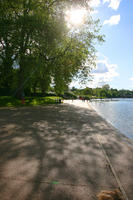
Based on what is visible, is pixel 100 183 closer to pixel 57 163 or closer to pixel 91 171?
pixel 91 171

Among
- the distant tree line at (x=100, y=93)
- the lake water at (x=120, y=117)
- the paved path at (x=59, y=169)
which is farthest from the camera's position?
the distant tree line at (x=100, y=93)

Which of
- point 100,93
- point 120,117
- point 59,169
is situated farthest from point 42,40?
point 100,93

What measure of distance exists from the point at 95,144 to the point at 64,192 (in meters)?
2.80

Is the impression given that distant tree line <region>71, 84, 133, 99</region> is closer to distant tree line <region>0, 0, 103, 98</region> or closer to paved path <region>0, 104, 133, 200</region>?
distant tree line <region>0, 0, 103, 98</region>

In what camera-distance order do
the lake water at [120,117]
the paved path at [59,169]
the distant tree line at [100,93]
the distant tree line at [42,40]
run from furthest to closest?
the distant tree line at [100,93]
the distant tree line at [42,40]
the lake water at [120,117]
the paved path at [59,169]

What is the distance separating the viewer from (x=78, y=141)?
17.6 ft

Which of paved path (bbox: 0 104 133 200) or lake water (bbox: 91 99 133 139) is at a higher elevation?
paved path (bbox: 0 104 133 200)

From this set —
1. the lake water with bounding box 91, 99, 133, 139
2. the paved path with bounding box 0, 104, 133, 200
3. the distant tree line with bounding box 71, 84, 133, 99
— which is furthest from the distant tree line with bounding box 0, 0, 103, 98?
the distant tree line with bounding box 71, 84, 133, 99

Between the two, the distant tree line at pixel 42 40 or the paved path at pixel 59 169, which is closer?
the paved path at pixel 59 169

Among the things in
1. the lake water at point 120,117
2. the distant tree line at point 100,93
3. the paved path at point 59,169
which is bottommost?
the lake water at point 120,117

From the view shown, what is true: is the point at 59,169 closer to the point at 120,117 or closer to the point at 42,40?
the point at 120,117

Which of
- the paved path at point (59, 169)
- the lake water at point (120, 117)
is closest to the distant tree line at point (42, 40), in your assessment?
the lake water at point (120, 117)

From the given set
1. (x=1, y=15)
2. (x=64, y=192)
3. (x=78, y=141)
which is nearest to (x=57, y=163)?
(x=64, y=192)

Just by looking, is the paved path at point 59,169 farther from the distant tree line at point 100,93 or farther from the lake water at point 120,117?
the distant tree line at point 100,93
